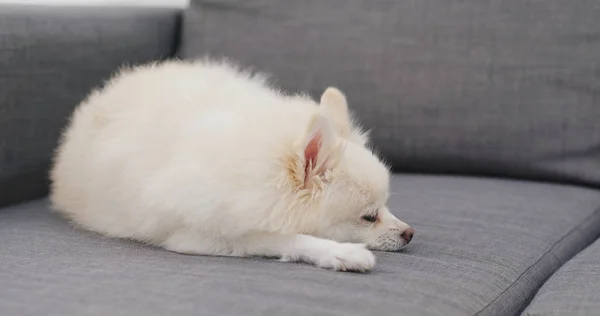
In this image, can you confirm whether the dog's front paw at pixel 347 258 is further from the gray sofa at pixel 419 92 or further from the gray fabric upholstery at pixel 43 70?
the gray fabric upholstery at pixel 43 70

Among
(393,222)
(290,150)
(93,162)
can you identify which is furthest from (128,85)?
(393,222)

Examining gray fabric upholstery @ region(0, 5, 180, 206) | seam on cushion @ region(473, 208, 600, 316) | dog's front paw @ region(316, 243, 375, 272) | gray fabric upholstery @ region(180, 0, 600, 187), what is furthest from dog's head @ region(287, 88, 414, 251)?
gray fabric upholstery @ region(0, 5, 180, 206)

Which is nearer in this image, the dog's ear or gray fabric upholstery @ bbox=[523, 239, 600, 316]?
gray fabric upholstery @ bbox=[523, 239, 600, 316]

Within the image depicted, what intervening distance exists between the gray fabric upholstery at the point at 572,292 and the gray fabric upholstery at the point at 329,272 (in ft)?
0.18

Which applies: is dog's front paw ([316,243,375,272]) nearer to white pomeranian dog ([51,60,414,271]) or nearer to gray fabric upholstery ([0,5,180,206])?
white pomeranian dog ([51,60,414,271])

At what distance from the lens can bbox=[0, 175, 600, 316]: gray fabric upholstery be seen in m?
1.23

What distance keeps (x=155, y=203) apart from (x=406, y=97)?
916 millimetres

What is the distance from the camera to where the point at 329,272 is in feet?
4.63

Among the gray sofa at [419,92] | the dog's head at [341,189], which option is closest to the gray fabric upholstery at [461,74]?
the gray sofa at [419,92]

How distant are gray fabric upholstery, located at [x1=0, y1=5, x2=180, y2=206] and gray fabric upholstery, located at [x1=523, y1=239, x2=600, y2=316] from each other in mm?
1318

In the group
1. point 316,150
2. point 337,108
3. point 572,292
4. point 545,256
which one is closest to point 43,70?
point 337,108

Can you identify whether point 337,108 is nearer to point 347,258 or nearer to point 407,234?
point 407,234

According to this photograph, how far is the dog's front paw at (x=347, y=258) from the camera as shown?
1416mm

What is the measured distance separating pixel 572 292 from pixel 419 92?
3.20 ft
